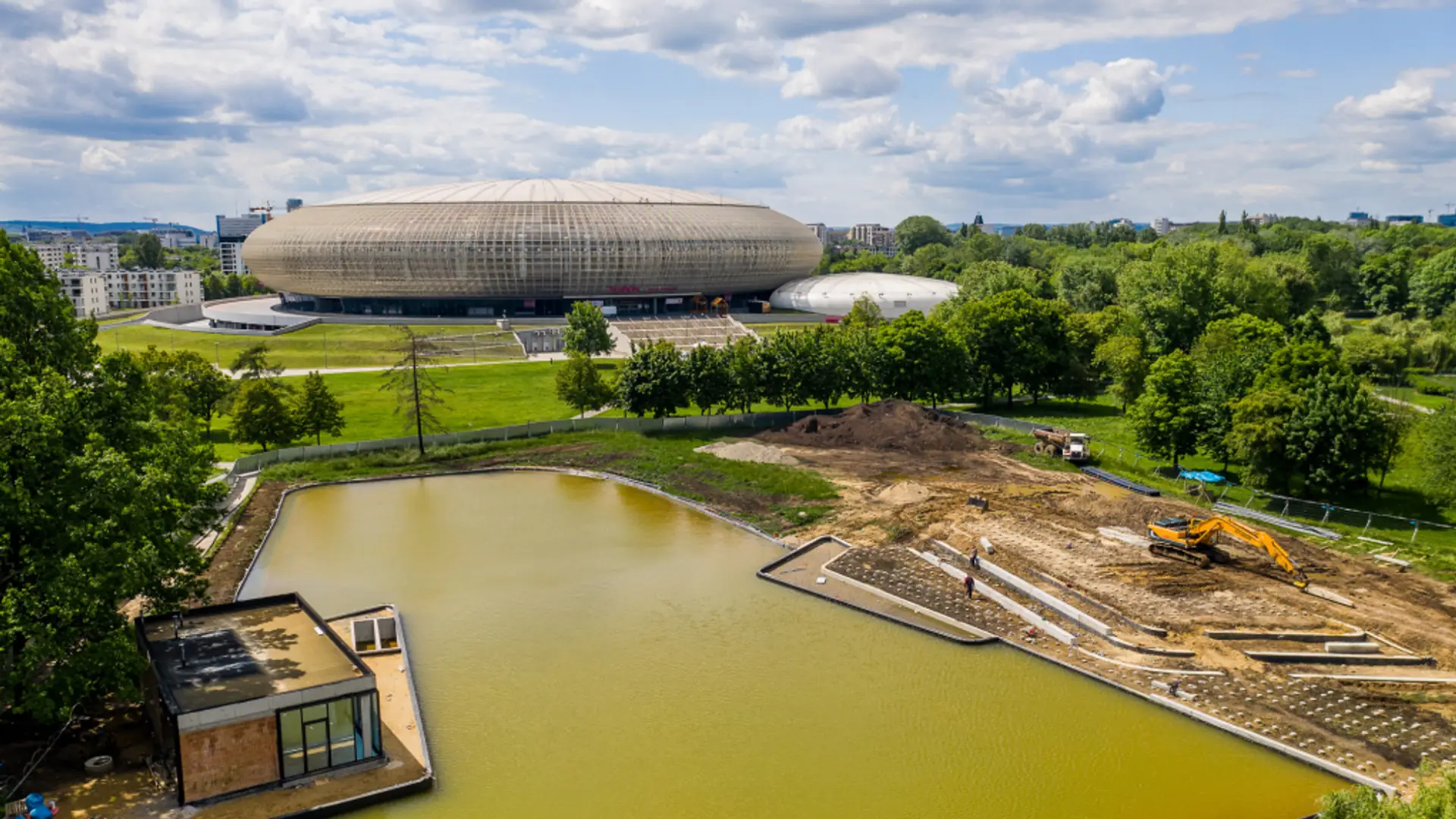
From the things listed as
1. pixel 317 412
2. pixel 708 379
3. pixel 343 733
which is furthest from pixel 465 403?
pixel 343 733

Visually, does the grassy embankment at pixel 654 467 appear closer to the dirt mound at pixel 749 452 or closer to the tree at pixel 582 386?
the dirt mound at pixel 749 452

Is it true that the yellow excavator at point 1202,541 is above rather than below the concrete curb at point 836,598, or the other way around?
above

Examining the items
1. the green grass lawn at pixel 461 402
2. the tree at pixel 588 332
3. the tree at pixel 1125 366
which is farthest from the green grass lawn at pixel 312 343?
the tree at pixel 1125 366

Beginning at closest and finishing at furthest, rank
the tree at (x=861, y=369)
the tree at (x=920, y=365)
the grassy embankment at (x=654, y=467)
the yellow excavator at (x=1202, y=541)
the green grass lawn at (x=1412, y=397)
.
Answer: the yellow excavator at (x=1202, y=541) < the grassy embankment at (x=654, y=467) < the tree at (x=861, y=369) < the tree at (x=920, y=365) < the green grass lawn at (x=1412, y=397)

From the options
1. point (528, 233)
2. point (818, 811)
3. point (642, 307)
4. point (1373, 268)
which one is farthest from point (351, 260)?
point (1373, 268)

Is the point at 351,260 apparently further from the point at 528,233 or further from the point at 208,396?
the point at 208,396

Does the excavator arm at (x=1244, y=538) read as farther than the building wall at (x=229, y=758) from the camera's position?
Yes

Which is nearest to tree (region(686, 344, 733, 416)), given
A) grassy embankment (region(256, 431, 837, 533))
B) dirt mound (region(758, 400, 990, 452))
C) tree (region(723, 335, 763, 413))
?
tree (region(723, 335, 763, 413))
